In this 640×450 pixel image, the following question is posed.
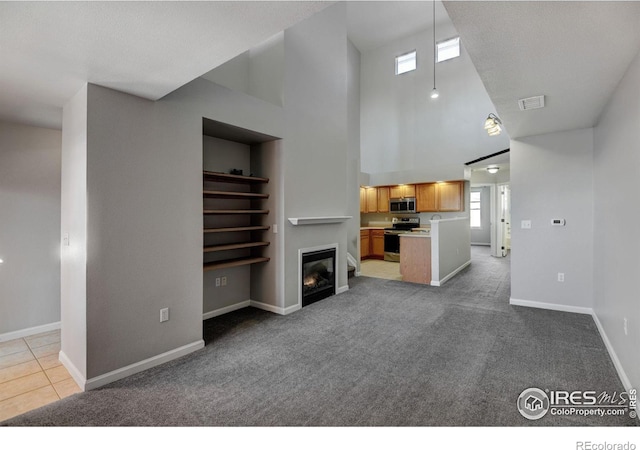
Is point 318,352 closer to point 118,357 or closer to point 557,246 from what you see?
point 118,357

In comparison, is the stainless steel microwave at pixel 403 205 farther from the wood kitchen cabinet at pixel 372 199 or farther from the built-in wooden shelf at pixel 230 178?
the built-in wooden shelf at pixel 230 178

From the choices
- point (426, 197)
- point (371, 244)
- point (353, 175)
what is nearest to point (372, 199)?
point (371, 244)

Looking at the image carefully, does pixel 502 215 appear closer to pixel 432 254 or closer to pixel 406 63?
pixel 432 254

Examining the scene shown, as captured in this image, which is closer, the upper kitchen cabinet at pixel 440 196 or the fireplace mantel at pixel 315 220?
the fireplace mantel at pixel 315 220

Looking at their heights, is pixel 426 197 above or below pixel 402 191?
below

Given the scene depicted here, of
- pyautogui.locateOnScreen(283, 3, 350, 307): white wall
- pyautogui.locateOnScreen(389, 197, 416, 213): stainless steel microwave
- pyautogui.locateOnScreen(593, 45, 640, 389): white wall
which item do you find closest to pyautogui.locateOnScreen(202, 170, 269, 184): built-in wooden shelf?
pyautogui.locateOnScreen(283, 3, 350, 307): white wall

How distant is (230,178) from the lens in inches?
144

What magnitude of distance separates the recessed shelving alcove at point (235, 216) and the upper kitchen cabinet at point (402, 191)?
562cm

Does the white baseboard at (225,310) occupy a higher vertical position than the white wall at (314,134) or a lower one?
lower

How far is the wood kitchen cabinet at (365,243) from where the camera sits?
891 cm

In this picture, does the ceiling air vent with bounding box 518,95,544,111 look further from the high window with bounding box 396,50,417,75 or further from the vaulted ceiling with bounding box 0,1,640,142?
the high window with bounding box 396,50,417,75

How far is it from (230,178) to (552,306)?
4.54 meters

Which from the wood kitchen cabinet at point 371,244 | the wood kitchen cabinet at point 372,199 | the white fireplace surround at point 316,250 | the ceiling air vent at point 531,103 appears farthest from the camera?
the wood kitchen cabinet at point 372,199

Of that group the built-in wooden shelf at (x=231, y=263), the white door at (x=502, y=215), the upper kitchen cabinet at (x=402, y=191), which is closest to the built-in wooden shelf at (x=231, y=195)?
the built-in wooden shelf at (x=231, y=263)
